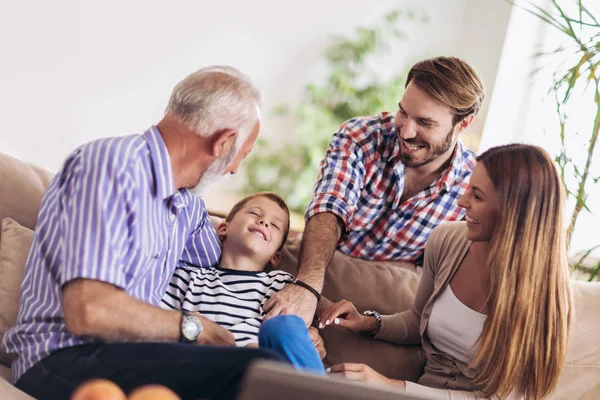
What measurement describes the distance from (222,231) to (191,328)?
63 centimetres

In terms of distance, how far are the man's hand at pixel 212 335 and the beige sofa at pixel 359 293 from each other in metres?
0.52

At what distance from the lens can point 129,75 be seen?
4121 millimetres

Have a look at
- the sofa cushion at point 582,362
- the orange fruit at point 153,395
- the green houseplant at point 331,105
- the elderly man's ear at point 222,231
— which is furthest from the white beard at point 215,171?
the green houseplant at point 331,105

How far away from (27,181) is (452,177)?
134 cm

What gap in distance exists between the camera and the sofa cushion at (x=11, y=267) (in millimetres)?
1775

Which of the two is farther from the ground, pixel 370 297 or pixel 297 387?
pixel 297 387

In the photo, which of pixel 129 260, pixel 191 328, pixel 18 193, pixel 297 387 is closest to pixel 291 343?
pixel 191 328

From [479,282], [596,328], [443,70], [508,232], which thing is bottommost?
[596,328]

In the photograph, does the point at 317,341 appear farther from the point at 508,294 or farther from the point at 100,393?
the point at 100,393

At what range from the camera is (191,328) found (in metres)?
1.50

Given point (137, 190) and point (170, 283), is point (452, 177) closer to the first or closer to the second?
point (170, 283)

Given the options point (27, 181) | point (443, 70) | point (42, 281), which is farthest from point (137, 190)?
point (443, 70)

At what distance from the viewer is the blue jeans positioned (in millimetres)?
1377

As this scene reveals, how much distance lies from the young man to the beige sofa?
0.37 ft
